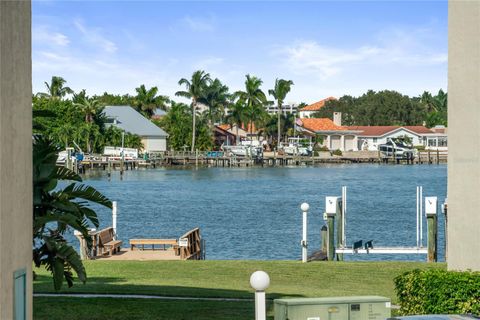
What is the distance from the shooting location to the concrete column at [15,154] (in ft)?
36.9

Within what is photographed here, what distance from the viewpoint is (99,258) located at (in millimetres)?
33000

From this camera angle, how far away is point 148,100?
163250mm

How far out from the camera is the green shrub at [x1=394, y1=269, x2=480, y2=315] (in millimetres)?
14445

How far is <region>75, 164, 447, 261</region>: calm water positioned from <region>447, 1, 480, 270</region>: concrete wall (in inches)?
1141

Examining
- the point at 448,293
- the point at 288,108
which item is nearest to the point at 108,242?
the point at 448,293

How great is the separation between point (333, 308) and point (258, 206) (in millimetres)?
67935

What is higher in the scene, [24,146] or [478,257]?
[24,146]

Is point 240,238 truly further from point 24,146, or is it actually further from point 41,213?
point 24,146

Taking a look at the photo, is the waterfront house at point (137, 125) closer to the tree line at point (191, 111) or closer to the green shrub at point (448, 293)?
the tree line at point (191, 111)

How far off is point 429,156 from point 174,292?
6309 inches

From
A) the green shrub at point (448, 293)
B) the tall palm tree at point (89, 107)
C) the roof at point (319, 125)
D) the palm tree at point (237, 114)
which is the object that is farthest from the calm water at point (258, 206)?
the roof at point (319, 125)

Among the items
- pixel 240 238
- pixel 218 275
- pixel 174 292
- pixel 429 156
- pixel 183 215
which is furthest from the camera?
pixel 429 156

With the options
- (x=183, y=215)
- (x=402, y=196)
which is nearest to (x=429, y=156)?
(x=402, y=196)

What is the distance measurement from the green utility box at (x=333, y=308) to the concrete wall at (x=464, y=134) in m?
1.39
